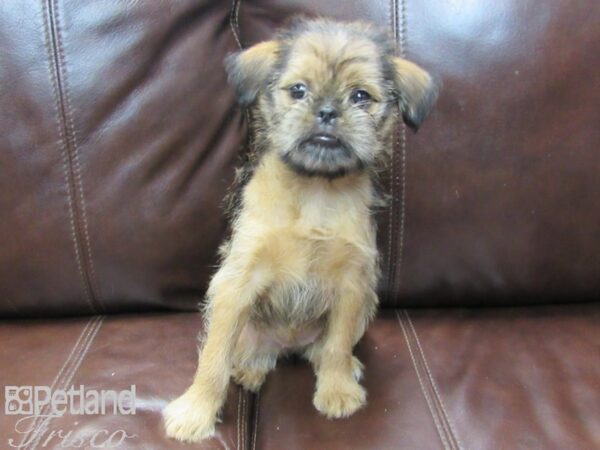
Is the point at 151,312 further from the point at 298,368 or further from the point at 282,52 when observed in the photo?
the point at 282,52

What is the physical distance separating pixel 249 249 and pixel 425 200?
0.43 meters

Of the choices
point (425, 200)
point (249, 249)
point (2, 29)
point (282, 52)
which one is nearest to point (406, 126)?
point (425, 200)

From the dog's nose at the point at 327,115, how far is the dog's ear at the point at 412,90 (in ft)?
0.62

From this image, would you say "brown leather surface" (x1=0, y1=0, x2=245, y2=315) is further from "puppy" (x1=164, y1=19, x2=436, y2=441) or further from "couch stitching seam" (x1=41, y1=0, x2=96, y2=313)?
"puppy" (x1=164, y1=19, x2=436, y2=441)

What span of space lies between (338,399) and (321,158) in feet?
1.40

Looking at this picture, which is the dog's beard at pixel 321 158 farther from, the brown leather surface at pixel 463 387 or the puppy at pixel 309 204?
the brown leather surface at pixel 463 387

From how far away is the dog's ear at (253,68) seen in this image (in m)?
1.15

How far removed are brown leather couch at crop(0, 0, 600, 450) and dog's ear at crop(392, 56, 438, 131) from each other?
140 millimetres

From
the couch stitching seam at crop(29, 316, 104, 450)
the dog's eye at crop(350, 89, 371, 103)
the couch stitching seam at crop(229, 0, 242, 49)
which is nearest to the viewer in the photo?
the couch stitching seam at crop(29, 316, 104, 450)

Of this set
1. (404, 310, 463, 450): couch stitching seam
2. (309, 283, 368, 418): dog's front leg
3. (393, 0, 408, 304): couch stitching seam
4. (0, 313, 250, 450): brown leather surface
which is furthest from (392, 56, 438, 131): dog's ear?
(0, 313, 250, 450): brown leather surface

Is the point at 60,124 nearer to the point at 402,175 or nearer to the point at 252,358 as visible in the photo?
the point at 252,358

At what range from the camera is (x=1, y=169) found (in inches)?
49.7

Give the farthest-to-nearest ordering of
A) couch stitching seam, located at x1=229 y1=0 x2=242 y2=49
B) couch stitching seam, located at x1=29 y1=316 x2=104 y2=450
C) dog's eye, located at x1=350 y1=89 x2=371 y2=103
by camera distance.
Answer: couch stitching seam, located at x1=229 y1=0 x2=242 y2=49, dog's eye, located at x1=350 y1=89 x2=371 y2=103, couch stitching seam, located at x1=29 y1=316 x2=104 y2=450

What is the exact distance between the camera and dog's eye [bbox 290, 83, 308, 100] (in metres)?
1.09
